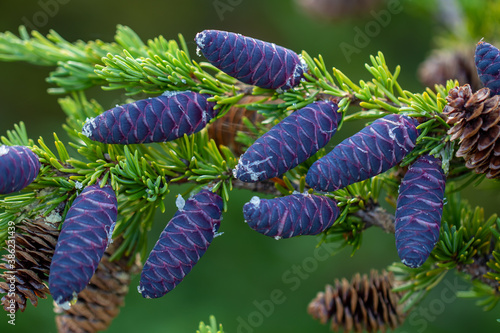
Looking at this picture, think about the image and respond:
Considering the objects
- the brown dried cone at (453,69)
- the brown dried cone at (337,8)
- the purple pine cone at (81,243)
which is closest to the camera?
the purple pine cone at (81,243)

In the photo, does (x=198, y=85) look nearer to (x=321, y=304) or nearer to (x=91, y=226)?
(x=91, y=226)

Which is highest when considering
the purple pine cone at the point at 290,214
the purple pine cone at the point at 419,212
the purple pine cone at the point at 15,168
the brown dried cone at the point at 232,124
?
the purple pine cone at the point at 15,168

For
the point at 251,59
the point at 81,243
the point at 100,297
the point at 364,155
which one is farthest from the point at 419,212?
the point at 100,297

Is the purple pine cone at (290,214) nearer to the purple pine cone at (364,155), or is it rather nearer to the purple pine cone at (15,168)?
the purple pine cone at (364,155)

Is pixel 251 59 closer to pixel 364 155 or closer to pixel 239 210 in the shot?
pixel 364 155

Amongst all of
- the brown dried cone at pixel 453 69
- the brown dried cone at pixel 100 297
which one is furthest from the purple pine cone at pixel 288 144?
the brown dried cone at pixel 453 69

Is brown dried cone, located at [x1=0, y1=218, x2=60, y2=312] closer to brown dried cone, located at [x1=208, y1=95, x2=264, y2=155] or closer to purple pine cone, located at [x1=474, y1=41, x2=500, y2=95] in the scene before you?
brown dried cone, located at [x1=208, y1=95, x2=264, y2=155]
